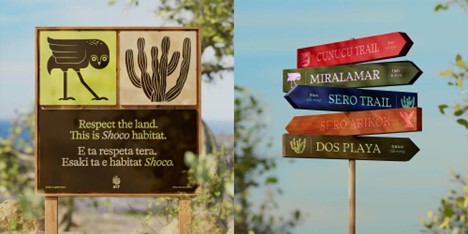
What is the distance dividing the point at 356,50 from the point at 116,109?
2.91 meters

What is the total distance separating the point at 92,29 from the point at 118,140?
1279mm

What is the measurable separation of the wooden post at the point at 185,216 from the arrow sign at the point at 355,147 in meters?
2.00

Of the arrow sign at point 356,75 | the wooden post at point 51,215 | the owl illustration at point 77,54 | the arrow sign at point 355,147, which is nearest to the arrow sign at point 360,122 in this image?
the arrow sign at point 355,147

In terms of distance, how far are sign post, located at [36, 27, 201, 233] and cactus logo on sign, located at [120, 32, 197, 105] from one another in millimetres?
11

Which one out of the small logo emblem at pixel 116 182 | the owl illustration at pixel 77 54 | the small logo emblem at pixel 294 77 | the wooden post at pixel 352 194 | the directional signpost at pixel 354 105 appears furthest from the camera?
the owl illustration at pixel 77 54

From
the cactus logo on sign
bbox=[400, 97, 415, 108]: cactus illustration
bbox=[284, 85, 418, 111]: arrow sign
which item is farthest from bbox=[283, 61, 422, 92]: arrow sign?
the cactus logo on sign

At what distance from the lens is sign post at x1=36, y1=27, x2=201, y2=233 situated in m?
10.9

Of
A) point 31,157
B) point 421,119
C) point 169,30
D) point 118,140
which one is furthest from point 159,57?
point 421,119

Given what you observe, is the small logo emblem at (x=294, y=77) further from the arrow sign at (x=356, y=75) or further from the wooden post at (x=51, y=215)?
the wooden post at (x=51, y=215)

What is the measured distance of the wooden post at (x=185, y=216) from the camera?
10875 millimetres

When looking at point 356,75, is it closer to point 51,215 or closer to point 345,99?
point 345,99

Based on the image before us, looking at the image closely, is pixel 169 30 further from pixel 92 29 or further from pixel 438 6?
pixel 438 6

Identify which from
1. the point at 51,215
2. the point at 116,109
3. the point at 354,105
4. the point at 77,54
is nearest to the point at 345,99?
the point at 354,105

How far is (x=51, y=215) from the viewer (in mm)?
10922
